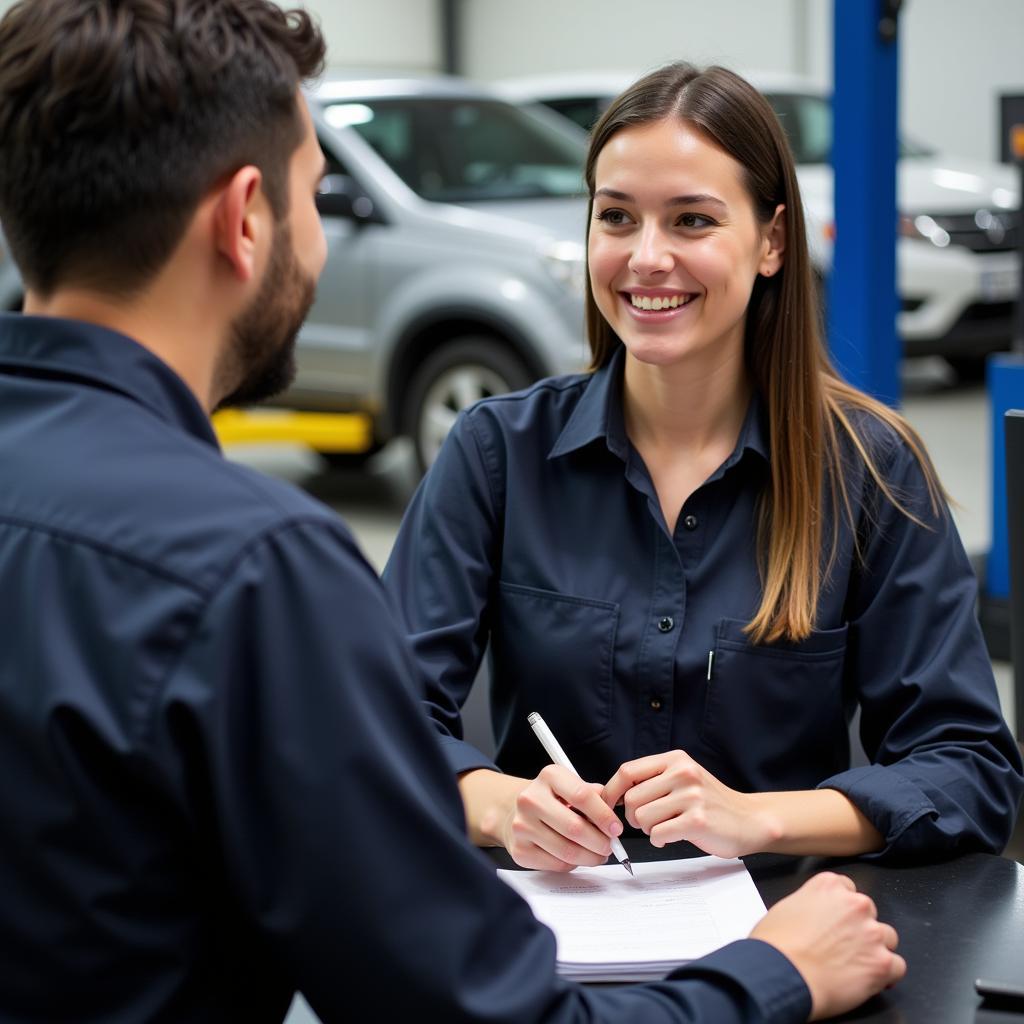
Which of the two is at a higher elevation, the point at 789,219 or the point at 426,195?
the point at 789,219

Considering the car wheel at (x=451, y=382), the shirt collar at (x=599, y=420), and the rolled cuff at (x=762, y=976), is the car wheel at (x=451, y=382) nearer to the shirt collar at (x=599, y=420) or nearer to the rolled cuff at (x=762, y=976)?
the shirt collar at (x=599, y=420)

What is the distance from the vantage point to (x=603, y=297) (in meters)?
1.95

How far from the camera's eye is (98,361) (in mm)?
995

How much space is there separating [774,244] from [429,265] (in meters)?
3.86

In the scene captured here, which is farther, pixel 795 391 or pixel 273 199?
pixel 795 391

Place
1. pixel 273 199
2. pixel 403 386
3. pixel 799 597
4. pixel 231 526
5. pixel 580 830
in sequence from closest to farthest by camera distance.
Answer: pixel 231 526, pixel 273 199, pixel 580 830, pixel 799 597, pixel 403 386

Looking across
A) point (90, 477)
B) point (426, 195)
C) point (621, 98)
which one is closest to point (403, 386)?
point (426, 195)

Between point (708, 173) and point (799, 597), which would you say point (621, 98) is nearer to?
point (708, 173)

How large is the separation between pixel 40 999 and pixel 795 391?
127 centimetres

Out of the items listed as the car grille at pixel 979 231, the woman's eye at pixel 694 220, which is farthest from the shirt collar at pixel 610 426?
the car grille at pixel 979 231

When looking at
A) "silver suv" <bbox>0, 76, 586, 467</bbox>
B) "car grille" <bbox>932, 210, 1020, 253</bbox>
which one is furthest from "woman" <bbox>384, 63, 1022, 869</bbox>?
"car grille" <bbox>932, 210, 1020, 253</bbox>

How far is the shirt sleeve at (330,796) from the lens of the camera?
35.1 inches

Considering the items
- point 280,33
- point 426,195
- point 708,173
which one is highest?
point 280,33

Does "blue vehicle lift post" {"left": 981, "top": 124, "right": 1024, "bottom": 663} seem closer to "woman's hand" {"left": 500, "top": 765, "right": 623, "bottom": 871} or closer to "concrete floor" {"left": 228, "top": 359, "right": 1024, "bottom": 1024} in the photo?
"concrete floor" {"left": 228, "top": 359, "right": 1024, "bottom": 1024}
